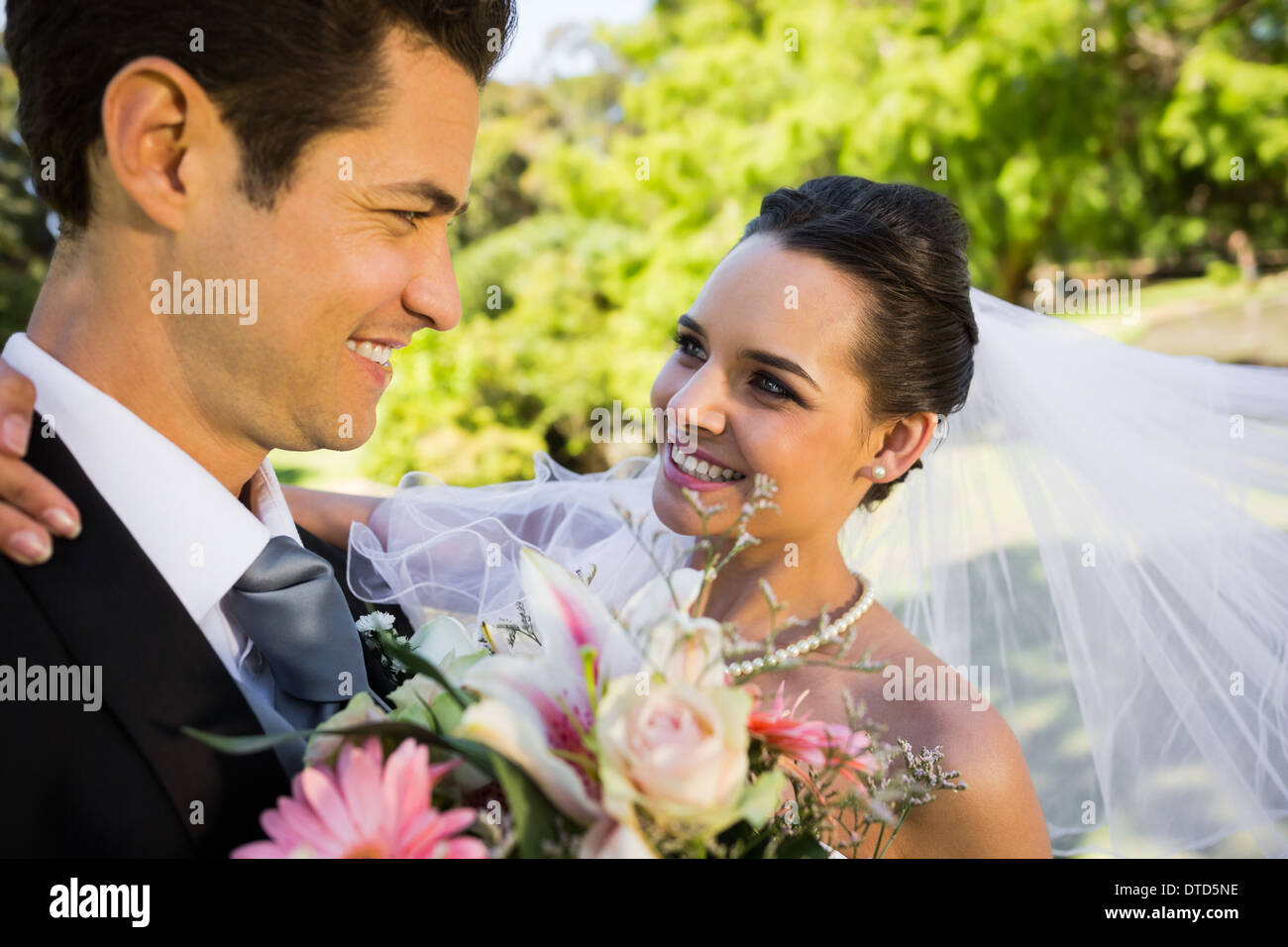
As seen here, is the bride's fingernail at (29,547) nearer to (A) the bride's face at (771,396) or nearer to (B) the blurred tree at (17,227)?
(A) the bride's face at (771,396)

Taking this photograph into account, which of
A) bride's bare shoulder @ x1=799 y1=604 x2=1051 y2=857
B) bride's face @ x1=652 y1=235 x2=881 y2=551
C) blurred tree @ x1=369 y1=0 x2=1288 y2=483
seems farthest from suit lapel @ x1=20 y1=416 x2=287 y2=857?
blurred tree @ x1=369 y1=0 x2=1288 y2=483

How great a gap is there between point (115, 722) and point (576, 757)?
28.8 inches

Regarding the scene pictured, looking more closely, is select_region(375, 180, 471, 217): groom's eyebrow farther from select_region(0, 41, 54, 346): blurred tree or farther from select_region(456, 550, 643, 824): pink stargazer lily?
select_region(0, 41, 54, 346): blurred tree

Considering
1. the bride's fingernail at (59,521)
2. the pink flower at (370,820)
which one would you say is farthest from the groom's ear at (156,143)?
the pink flower at (370,820)

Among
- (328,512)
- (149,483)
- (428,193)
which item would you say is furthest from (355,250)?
(328,512)

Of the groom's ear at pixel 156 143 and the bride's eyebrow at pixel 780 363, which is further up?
the groom's ear at pixel 156 143

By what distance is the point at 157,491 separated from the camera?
1.74 meters

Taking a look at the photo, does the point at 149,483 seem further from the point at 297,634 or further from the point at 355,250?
the point at 355,250

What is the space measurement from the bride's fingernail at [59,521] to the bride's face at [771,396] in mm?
1536

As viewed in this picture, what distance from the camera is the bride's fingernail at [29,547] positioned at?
1507 mm

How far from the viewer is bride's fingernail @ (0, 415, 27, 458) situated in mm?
1569

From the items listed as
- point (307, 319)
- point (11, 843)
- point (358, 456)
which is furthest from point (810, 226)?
point (358, 456)

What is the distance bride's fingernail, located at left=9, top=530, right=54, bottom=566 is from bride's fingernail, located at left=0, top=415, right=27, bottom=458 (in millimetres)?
146

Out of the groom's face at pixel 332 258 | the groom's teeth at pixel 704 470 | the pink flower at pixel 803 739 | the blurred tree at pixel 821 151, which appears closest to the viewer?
the pink flower at pixel 803 739
